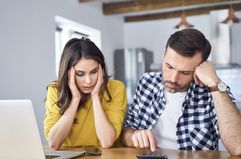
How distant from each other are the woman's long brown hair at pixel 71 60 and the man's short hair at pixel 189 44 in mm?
430

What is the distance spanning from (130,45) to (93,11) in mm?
1656

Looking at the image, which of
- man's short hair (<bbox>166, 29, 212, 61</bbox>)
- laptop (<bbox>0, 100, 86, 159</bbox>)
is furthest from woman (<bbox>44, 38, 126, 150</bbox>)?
laptop (<bbox>0, 100, 86, 159</bbox>)

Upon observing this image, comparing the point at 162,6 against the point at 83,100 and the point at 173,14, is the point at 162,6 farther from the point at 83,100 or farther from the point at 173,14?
the point at 83,100

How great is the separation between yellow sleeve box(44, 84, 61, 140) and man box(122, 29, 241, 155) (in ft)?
1.26

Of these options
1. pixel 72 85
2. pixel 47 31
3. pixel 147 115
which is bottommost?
pixel 147 115

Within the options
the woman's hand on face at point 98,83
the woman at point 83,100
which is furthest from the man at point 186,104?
Answer: the woman's hand on face at point 98,83

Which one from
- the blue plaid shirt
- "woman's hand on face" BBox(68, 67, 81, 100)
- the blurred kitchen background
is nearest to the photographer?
the blue plaid shirt

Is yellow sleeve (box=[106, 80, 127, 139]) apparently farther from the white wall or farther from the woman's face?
the white wall

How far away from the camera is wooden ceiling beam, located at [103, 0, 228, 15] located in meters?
5.94

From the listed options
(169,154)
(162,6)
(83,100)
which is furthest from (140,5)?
(169,154)

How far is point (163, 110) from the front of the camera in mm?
1918

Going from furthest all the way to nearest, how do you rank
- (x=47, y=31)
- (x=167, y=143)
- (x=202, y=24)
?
(x=202, y=24), (x=47, y=31), (x=167, y=143)

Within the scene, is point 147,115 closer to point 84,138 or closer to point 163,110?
point 163,110

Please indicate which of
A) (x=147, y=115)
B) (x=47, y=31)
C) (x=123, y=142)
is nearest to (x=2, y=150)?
(x=123, y=142)
